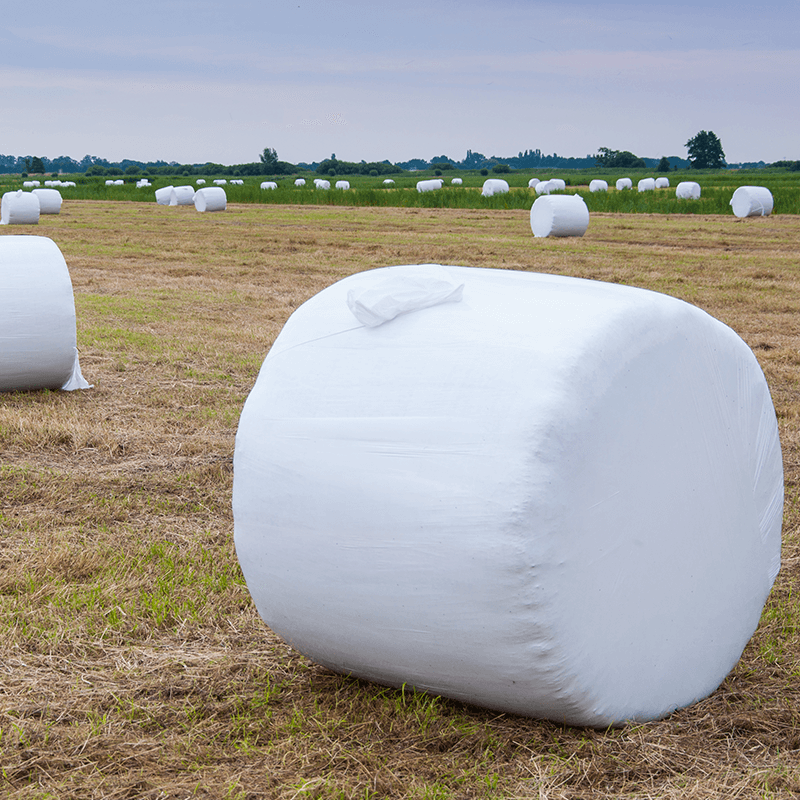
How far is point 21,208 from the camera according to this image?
73.4 feet

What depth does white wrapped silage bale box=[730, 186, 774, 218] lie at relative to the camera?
Answer: 2173 centimetres

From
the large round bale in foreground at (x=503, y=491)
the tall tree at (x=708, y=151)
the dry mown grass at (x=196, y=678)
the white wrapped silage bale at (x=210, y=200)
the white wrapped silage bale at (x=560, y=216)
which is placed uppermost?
the tall tree at (x=708, y=151)

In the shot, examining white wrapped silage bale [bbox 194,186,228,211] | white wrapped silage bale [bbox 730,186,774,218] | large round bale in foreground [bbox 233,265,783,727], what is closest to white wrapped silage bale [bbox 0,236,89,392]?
large round bale in foreground [bbox 233,265,783,727]

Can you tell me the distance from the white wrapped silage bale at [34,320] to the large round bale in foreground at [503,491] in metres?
3.96

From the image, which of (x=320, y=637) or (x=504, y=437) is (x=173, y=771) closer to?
(x=320, y=637)

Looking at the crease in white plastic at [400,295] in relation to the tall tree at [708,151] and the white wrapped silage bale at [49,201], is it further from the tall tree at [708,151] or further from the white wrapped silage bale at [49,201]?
the tall tree at [708,151]

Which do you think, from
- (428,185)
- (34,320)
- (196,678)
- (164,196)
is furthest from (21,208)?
(196,678)

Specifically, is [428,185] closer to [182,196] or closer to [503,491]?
[182,196]

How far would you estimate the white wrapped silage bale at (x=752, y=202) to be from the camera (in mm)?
21734

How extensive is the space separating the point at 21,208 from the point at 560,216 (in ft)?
42.1

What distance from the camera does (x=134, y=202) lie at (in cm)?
3394

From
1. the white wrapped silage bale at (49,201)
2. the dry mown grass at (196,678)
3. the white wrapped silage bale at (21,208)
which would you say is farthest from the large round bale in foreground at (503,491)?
the white wrapped silage bale at (49,201)

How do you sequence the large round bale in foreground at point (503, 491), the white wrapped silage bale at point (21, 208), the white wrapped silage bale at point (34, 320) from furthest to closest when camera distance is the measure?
the white wrapped silage bale at point (21, 208), the white wrapped silage bale at point (34, 320), the large round bale in foreground at point (503, 491)

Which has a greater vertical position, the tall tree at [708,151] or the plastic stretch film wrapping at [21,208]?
the tall tree at [708,151]
